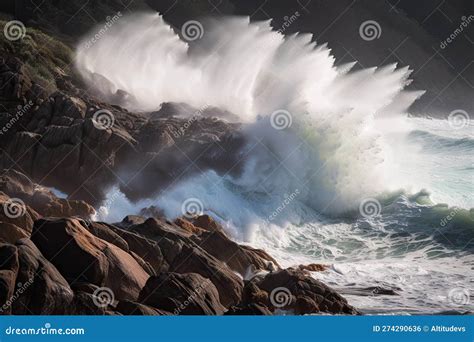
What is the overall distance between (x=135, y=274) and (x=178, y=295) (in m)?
1.40

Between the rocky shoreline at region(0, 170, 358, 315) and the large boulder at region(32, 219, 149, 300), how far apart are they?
0.02 meters

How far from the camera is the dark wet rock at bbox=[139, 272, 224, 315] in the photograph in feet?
47.8

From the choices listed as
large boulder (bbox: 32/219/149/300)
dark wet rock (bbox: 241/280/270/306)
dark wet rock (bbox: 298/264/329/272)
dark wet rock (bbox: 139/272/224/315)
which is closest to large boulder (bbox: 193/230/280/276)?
dark wet rock (bbox: 298/264/329/272)

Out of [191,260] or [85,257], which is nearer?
[85,257]

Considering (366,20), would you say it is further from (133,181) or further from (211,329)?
(211,329)

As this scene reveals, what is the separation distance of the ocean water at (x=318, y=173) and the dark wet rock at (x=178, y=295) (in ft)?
14.4

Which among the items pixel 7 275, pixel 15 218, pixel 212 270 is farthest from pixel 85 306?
pixel 15 218

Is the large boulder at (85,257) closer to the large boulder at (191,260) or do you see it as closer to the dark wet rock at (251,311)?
the large boulder at (191,260)

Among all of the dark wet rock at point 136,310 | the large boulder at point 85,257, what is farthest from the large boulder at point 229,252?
the dark wet rock at point 136,310

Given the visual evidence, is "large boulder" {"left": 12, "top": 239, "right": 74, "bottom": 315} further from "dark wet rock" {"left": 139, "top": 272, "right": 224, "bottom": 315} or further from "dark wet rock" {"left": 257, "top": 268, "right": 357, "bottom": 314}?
"dark wet rock" {"left": 257, "top": 268, "right": 357, "bottom": 314}

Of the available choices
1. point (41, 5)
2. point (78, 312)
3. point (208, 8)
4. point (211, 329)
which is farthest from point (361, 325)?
point (208, 8)

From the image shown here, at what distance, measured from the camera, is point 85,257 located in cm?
1492

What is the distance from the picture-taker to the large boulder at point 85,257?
14.8 meters

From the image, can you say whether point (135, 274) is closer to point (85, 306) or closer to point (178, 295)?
point (178, 295)
